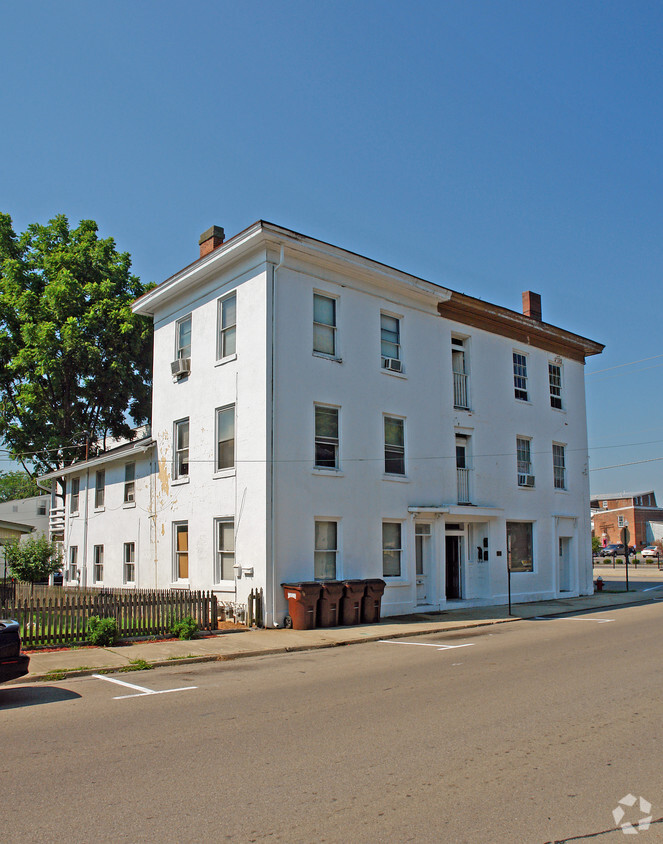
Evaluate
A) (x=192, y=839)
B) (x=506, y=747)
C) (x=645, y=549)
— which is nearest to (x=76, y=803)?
(x=192, y=839)

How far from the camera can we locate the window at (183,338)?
2245 cm

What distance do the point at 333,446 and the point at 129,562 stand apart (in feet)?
30.7

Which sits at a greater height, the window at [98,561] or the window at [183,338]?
the window at [183,338]

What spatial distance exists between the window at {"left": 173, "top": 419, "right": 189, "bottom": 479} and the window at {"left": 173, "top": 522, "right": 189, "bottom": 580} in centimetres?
156

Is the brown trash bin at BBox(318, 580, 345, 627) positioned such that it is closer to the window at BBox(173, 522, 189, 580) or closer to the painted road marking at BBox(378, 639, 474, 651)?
the painted road marking at BBox(378, 639, 474, 651)

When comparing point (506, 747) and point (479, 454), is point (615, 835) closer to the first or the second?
point (506, 747)

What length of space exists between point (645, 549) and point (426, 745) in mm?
85438

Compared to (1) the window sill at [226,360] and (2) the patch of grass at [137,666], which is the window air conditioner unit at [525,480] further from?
(2) the patch of grass at [137,666]

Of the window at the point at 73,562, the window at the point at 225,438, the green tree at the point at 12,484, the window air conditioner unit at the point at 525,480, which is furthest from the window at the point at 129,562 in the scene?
the green tree at the point at 12,484

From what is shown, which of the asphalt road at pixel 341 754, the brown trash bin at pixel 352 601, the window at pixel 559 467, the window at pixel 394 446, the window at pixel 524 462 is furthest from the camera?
the window at pixel 559 467

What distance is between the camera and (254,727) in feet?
25.4

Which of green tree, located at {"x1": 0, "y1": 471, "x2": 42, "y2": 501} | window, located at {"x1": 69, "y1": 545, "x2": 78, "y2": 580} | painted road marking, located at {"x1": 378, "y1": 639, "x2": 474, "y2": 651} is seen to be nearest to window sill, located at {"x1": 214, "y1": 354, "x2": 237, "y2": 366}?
painted road marking, located at {"x1": 378, "y1": 639, "x2": 474, "y2": 651}

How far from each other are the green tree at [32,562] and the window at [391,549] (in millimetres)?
14824

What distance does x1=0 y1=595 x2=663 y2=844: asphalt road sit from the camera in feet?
16.2
